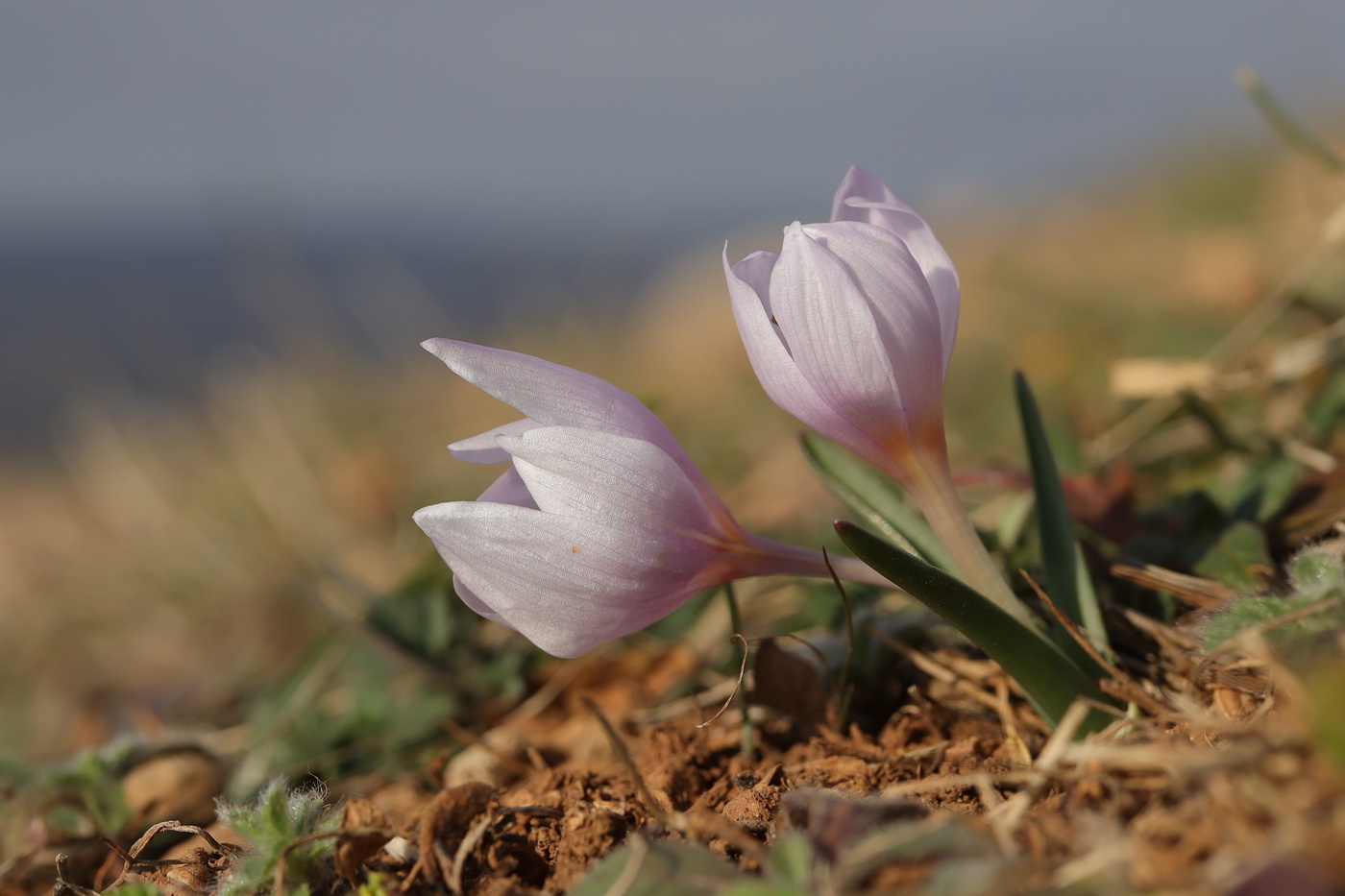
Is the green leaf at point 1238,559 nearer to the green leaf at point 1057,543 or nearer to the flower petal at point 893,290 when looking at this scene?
the green leaf at point 1057,543

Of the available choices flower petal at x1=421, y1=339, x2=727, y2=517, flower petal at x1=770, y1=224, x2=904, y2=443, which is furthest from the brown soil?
flower petal at x1=770, y1=224, x2=904, y2=443

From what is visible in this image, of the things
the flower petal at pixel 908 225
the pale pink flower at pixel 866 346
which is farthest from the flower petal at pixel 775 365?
the flower petal at pixel 908 225

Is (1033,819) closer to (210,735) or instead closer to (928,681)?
(928,681)

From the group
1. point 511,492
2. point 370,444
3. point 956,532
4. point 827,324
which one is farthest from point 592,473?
point 370,444

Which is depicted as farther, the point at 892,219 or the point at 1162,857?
the point at 892,219

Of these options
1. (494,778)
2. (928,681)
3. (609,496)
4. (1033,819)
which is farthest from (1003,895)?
(494,778)

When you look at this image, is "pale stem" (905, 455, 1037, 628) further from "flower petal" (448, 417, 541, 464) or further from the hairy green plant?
the hairy green plant
